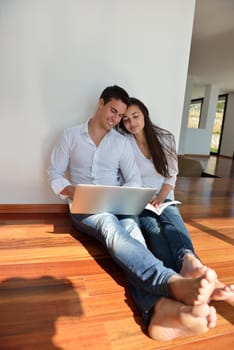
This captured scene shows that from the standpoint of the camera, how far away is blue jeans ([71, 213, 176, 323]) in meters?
0.86

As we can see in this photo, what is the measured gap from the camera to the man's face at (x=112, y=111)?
1.44 metres

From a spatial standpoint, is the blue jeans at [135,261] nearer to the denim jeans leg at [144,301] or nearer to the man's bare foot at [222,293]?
the denim jeans leg at [144,301]

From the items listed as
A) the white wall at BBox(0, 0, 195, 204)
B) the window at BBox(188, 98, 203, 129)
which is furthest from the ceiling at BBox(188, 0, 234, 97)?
the white wall at BBox(0, 0, 195, 204)

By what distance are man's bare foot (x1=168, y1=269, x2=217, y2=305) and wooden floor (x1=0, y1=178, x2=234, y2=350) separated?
0.59 ft

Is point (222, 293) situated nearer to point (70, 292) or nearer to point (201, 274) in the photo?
point (201, 274)

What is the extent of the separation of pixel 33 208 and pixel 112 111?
3.12ft

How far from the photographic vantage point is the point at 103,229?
47.0 inches

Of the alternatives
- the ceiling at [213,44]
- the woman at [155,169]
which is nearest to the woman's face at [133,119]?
the woman at [155,169]

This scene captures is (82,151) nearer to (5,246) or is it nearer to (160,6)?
(5,246)

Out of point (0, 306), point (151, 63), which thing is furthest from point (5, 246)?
point (151, 63)

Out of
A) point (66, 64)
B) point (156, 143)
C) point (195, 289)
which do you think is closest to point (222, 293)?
point (195, 289)

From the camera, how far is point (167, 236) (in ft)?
4.17

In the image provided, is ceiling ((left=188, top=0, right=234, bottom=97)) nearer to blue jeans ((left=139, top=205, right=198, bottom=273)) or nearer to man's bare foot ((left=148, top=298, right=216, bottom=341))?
blue jeans ((left=139, top=205, right=198, bottom=273))

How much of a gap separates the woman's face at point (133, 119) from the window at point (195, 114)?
8.14 metres
